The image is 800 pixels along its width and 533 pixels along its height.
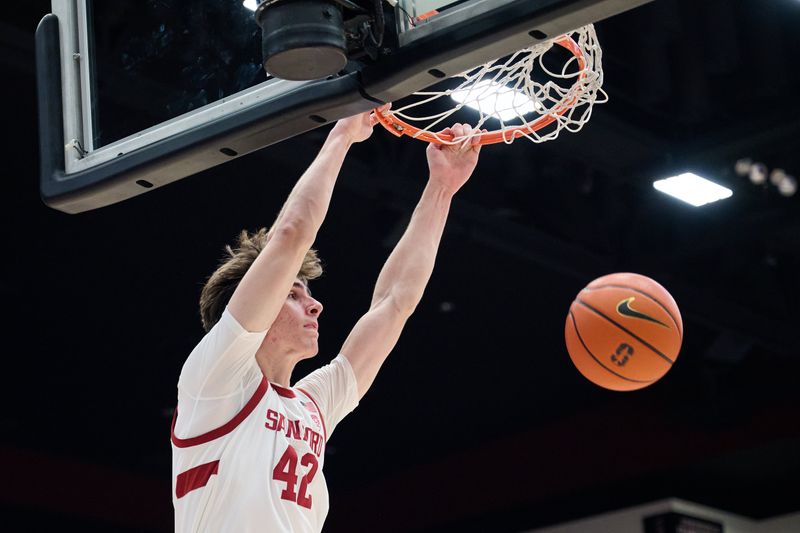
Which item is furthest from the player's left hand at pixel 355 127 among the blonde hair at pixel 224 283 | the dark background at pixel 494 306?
the dark background at pixel 494 306

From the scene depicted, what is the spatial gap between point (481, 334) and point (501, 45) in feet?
19.2

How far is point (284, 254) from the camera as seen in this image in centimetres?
Answer: 289

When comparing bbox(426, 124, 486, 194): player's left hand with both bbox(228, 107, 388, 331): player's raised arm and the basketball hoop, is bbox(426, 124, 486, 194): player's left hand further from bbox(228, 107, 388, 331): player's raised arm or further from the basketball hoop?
bbox(228, 107, 388, 331): player's raised arm

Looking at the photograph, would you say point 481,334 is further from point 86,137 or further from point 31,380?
point 86,137

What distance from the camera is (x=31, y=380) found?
8461 millimetres

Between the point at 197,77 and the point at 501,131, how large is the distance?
3.06 feet

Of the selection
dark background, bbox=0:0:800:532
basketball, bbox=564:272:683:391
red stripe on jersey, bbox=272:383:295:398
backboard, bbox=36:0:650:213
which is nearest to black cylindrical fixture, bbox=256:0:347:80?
backboard, bbox=36:0:650:213

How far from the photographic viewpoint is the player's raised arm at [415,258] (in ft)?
11.7

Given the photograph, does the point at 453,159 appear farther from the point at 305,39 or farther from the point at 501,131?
the point at 305,39

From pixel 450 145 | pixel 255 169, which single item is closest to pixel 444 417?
pixel 255 169

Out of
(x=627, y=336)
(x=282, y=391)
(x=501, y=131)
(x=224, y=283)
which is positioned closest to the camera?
(x=282, y=391)

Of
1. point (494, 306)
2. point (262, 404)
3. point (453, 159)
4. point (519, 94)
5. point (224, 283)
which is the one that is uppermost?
point (494, 306)

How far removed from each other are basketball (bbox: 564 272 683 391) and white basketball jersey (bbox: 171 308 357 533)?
6.82 ft

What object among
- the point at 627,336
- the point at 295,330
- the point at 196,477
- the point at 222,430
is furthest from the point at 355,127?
the point at 627,336
